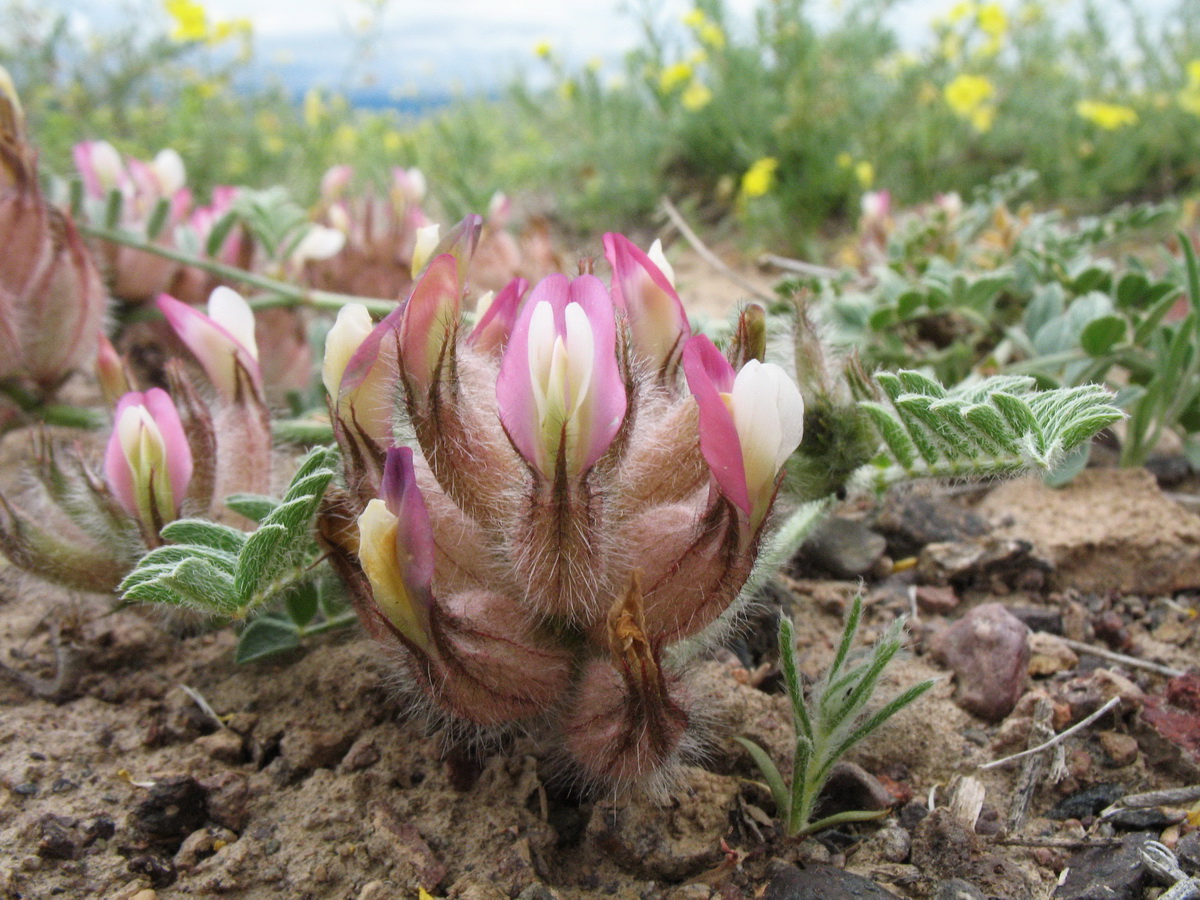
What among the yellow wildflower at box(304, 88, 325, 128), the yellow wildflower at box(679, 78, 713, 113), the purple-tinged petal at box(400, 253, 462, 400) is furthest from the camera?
the yellow wildflower at box(304, 88, 325, 128)

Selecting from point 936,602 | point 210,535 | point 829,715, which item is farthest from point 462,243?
point 936,602

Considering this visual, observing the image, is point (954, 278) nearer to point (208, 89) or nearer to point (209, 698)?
point (209, 698)

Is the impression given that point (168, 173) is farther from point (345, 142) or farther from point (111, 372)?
point (345, 142)

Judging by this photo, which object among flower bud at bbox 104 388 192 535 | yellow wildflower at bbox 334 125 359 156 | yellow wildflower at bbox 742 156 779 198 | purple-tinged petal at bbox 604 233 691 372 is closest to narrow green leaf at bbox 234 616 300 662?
flower bud at bbox 104 388 192 535

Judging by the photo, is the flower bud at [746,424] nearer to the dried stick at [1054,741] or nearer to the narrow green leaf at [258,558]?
the narrow green leaf at [258,558]

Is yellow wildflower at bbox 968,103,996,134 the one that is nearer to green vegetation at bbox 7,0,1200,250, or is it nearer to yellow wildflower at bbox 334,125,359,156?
green vegetation at bbox 7,0,1200,250

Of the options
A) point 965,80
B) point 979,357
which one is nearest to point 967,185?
point 965,80
